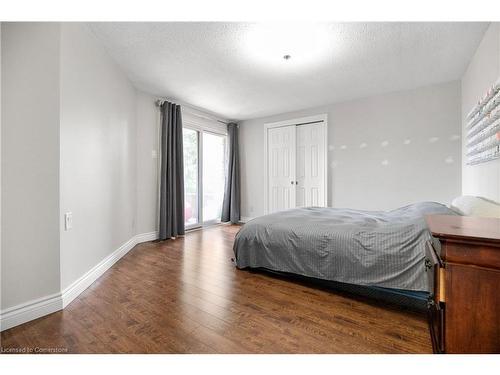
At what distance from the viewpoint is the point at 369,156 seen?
382 cm

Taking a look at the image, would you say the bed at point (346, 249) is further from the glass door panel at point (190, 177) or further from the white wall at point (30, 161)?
the glass door panel at point (190, 177)

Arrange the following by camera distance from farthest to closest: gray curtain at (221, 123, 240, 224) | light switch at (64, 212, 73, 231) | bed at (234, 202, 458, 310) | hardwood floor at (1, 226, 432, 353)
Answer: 1. gray curtain at (221, 123, 240, 224)
2. light switch at (64, 212, 73, 231)
3. bed at (234, 202, 458, 310)
4. hardwood floor at (1, 226, 432, 353)

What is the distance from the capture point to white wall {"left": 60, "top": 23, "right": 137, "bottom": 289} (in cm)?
180

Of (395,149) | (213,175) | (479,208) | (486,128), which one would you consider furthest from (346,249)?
(213,175)

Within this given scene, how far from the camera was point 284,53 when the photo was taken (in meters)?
2.43

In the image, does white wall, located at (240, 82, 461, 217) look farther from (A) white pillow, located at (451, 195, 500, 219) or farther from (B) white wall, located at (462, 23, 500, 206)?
(A) white pillow, located at (451, 195, 500, 219)

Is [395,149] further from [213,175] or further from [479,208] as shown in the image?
[213,175]

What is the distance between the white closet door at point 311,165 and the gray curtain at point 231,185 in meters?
1.41

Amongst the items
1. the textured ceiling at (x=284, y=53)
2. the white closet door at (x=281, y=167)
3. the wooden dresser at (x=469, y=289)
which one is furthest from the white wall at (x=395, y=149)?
the wooden dresser at (x=469, y=289)

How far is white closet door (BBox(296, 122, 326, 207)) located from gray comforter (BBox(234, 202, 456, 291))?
5.91 feet

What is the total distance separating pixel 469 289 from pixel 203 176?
4.26 metres

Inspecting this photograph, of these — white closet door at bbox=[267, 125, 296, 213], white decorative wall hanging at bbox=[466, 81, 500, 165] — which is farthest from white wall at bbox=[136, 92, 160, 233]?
white decorative wall hanging at bbox=[466, 81, 500, 165]

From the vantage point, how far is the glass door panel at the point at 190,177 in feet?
14.2

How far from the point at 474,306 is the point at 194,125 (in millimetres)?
4343
